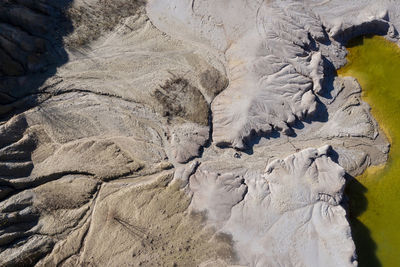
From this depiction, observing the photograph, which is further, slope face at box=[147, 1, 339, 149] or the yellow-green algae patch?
the yellow-green algae patch

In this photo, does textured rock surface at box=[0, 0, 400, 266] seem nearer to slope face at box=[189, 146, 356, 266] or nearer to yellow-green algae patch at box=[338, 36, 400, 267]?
slope face at box=[189, 146, 356, 266]

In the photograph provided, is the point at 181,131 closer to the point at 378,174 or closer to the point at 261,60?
the point at 261,60

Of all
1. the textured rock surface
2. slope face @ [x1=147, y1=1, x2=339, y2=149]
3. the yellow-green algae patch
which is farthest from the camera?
the yellow-green algae patch

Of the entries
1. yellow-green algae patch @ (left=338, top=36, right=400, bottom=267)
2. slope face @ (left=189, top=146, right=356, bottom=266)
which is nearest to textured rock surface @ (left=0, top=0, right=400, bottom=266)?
slope face @ (left=189, top=146, right=356, bottom=266)

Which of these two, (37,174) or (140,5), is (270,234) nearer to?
(37,174)

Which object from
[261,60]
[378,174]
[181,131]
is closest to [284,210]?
[378,174]

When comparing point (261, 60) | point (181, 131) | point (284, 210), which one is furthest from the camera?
point (261, 60)
